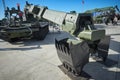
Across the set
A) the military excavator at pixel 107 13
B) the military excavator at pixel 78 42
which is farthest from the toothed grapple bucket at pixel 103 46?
the military excavator at pixel 107 13

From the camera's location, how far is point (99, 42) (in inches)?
139

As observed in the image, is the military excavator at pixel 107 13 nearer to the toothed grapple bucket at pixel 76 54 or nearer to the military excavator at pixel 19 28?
the military excavator at pixel 19 28

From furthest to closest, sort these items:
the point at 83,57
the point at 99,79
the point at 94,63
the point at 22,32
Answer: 1. the point at 22,32
2. the point at 94,63
3. the point at 99,79
4. the point at 83,57

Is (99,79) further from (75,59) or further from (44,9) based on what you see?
(44,9)

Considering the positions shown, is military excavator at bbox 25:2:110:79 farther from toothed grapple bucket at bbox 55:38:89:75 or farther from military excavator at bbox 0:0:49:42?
military excavator at bbox 0:0:49:42

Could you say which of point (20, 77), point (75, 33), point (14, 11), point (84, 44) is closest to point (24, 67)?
point (20, 77)

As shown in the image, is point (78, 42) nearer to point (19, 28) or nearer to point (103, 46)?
point (103, 46)

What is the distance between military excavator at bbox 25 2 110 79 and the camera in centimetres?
259

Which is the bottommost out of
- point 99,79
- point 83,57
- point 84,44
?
point 99,79

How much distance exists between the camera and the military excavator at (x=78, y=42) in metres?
2.59

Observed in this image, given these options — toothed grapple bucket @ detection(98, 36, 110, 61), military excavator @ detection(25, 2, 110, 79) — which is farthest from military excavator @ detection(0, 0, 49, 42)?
toothed grapple bucket @ detection(98, 36, 110, 61)

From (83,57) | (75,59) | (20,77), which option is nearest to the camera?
(75,59)

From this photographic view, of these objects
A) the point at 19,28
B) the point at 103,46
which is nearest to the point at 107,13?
the point at 19,28

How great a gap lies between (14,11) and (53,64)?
5.46 metres
